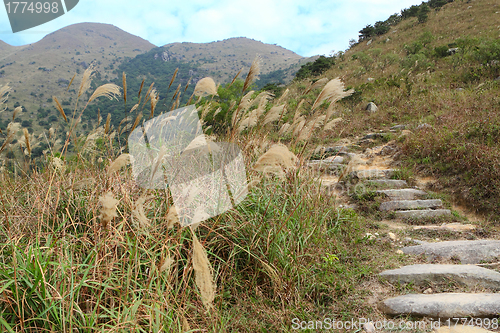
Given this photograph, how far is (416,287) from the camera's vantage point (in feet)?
7.70

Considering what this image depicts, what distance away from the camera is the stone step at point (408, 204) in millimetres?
4215

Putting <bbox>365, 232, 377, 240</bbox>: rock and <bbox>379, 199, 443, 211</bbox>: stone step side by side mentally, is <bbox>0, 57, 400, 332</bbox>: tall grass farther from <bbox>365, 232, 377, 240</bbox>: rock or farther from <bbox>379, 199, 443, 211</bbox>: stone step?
<bbox>379, 199, 443, 211</bbox>: stone step

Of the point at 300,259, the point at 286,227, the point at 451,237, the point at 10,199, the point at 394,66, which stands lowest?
the point at 451,237

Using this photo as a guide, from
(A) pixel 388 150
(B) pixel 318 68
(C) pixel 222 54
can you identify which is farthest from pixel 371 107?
(C) pixel 222 54

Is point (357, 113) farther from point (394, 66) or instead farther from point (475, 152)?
point (394, 66)

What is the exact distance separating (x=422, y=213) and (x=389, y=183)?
1.10 m

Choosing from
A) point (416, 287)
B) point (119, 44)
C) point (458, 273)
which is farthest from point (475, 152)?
point (119, 44)

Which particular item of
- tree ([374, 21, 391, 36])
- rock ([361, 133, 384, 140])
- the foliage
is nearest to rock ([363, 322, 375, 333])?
rock ([361, 133, 384, 140])

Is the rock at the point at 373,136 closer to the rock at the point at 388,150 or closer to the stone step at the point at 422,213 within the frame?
the rock at the point at 388,150

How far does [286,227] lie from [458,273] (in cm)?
162

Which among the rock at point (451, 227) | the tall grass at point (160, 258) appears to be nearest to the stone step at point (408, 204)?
the rock at point (451, 227)

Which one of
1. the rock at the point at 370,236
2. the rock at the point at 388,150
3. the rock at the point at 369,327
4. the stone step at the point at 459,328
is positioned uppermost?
the rock at the point at 388,150

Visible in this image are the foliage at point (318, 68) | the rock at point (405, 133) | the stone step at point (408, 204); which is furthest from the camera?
the foliage at point (318, 68)

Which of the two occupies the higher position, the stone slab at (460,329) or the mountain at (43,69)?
the mountain at (43,69)
